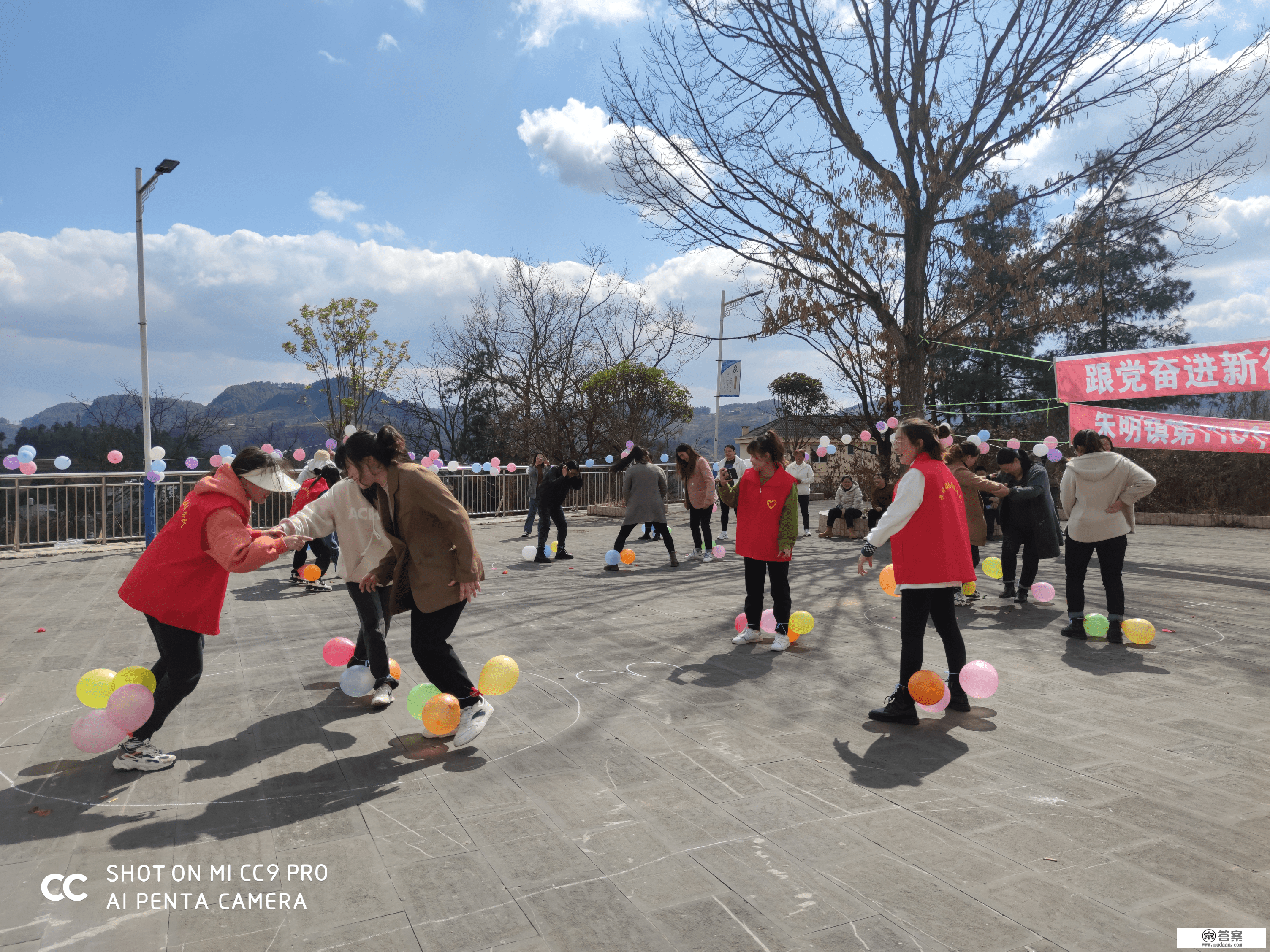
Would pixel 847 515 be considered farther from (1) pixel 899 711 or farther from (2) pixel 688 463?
(1) pixel 899 711

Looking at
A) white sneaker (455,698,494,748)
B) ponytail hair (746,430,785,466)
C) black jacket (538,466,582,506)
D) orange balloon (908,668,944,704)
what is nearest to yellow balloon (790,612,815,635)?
ponytail hair (746,430,785,466)

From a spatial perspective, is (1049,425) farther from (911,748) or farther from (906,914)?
(906,914)

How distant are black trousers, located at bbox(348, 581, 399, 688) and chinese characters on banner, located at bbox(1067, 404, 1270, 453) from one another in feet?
32.7

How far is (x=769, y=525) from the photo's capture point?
20.0ft

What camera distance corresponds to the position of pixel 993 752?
4.01m

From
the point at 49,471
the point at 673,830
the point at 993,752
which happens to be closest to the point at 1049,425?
the point at 993,752

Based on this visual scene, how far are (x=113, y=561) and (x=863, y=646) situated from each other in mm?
11452

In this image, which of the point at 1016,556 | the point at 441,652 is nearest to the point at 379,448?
the point at 441,652

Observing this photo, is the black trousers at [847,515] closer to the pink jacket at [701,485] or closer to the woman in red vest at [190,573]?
the pink jacket at [701,485]

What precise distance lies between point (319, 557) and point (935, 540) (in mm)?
7574

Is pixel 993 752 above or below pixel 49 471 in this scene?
below

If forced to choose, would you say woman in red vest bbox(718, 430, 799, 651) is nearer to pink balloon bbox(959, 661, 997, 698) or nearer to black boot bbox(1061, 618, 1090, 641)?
pink balloon bbox(959, 661, 997, 698)

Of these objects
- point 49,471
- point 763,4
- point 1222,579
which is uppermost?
point 763,4

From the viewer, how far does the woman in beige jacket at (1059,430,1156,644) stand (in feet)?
20.9
